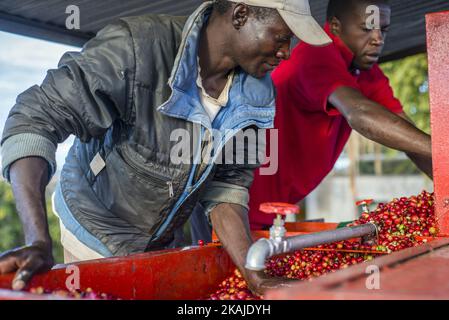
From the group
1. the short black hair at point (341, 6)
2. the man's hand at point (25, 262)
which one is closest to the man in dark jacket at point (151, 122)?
the man's hand at point (25, 262)

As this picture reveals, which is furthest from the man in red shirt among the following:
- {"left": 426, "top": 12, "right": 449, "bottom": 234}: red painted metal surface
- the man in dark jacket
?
{"left": 426, "top": 12, "right": 449, "bottom": 234}: red painted metal surface

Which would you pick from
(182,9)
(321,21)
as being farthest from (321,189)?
(182,9)

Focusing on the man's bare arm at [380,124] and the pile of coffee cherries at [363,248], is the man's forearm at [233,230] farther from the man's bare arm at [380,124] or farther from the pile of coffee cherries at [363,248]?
the man's bare arm at [380,124]

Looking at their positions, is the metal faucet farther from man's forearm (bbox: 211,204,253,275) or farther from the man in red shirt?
the man in red shirt

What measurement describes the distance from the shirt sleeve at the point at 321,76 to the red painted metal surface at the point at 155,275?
3.97 feet

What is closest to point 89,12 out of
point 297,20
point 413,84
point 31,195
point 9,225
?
point 297,20

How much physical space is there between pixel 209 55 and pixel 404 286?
1744 millimetres

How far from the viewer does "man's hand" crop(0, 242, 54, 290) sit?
1.63 meters

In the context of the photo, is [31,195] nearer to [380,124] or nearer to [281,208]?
[281,208]

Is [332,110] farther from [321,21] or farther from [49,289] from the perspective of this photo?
[49,289]

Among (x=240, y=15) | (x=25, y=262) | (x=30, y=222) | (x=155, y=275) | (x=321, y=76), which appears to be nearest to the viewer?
(x=25, y=262)

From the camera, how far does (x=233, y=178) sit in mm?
2887

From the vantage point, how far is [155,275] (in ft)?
7.26

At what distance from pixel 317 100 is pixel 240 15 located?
1.06 m
